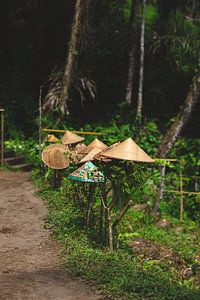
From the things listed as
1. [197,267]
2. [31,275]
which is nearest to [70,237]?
[31,275]

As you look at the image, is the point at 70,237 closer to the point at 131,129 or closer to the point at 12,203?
the point at 12,203

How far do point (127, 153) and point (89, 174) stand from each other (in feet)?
3.03

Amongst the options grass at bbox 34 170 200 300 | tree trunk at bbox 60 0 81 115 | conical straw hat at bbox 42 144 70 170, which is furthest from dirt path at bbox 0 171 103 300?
tree trunk at bbox 60 0 81 115

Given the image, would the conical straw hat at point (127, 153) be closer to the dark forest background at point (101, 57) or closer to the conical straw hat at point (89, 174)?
the conical straw hat at point (89, 174)

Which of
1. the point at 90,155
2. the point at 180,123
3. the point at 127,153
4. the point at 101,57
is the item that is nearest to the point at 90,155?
the point at 90,155

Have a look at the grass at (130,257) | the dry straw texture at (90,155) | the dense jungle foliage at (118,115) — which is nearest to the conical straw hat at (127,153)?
the dense jungle foliage at (118,115)

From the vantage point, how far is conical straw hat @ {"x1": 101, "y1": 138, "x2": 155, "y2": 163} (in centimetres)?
554

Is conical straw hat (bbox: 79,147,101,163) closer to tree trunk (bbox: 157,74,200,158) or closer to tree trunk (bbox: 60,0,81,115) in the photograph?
A: tree trunk (bbox: 157,74,200,158)

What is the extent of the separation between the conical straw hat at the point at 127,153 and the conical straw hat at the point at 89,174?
1.85ft

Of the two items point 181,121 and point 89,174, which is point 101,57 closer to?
point 181,121

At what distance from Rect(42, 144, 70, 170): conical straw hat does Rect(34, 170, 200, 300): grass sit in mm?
401

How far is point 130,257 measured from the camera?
5770mm

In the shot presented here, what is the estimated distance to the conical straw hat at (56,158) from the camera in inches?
327

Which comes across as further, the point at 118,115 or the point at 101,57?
the point at 101,57
